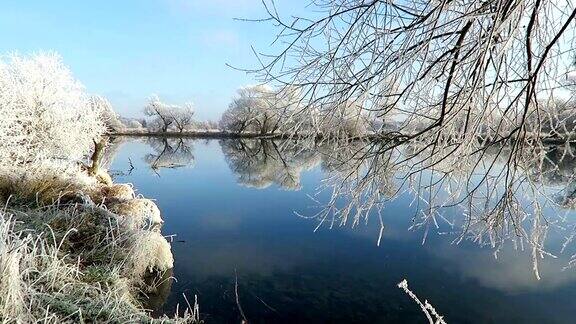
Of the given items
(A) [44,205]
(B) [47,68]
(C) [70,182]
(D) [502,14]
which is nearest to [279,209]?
(C) [70,182]

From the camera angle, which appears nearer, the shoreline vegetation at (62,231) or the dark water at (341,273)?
the shoreline vegetation at (62,231)

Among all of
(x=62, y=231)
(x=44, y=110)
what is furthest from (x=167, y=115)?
(x=62, y=231)

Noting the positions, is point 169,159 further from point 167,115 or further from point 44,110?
point 167,115

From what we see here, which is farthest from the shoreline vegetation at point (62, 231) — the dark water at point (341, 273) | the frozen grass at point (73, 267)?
the dark water at point (341, 273)

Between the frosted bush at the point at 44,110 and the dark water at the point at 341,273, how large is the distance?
382cm

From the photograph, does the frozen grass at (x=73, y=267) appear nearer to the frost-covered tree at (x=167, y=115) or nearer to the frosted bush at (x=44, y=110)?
the frosted bush at (x=44, y=110)

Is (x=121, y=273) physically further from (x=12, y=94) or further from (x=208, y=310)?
(x=12, y=94)

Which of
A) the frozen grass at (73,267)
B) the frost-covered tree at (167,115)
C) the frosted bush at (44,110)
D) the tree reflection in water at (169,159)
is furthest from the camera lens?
the frost-covered tree at (167,115)

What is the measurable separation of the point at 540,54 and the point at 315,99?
1565 millimetres

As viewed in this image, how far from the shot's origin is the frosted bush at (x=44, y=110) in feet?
40.0

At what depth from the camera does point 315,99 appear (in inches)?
133

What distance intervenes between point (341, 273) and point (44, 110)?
36.3ft

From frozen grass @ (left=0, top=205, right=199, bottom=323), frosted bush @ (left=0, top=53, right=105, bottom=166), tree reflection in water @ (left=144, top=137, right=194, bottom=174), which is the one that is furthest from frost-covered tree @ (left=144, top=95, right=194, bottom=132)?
frozen grass @ (left=0, top=205, right=199, bottom=323)

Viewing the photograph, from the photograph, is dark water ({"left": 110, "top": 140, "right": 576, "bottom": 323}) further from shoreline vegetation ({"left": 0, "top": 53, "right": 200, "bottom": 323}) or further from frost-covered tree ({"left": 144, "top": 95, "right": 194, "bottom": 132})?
frost-covered tree ({"left": 144, "top": 95, "right": 194, "bottom": 132})
